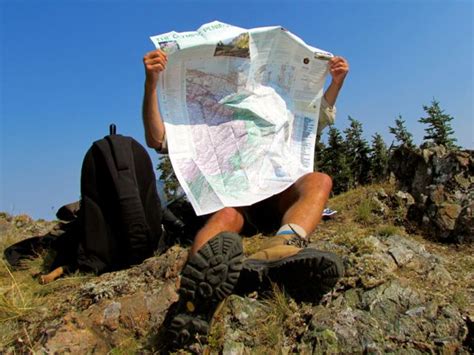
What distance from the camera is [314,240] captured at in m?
Answer: 3.19

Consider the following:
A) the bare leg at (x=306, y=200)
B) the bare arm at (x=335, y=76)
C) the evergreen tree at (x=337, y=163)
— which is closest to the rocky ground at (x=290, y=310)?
the bare leg at (x=306, y=200)

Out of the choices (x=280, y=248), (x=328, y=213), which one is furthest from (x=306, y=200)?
(x=328, y=213)

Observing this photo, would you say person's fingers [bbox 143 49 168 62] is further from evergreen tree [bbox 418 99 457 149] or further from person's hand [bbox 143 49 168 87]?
evergreen tree [bbox 418 99 457 149]

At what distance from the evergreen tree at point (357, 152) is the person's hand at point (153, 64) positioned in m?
2.71

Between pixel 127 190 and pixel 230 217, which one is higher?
pixel 127 190

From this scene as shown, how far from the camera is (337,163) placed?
5172 millimetres

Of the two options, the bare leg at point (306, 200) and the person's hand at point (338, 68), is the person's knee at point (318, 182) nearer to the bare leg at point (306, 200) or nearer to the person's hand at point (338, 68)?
the bare leg at point (306, 200)

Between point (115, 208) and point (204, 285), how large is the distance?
1273mm

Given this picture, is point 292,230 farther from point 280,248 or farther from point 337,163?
point 337,163

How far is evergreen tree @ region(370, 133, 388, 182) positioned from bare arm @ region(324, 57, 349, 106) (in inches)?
58.8

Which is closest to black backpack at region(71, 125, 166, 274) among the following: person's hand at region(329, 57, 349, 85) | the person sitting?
the person sitting

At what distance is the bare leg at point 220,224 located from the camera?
264cm

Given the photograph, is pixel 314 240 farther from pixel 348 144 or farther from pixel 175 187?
pixel 348 144

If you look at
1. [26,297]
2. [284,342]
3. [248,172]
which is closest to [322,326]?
[284,342]
